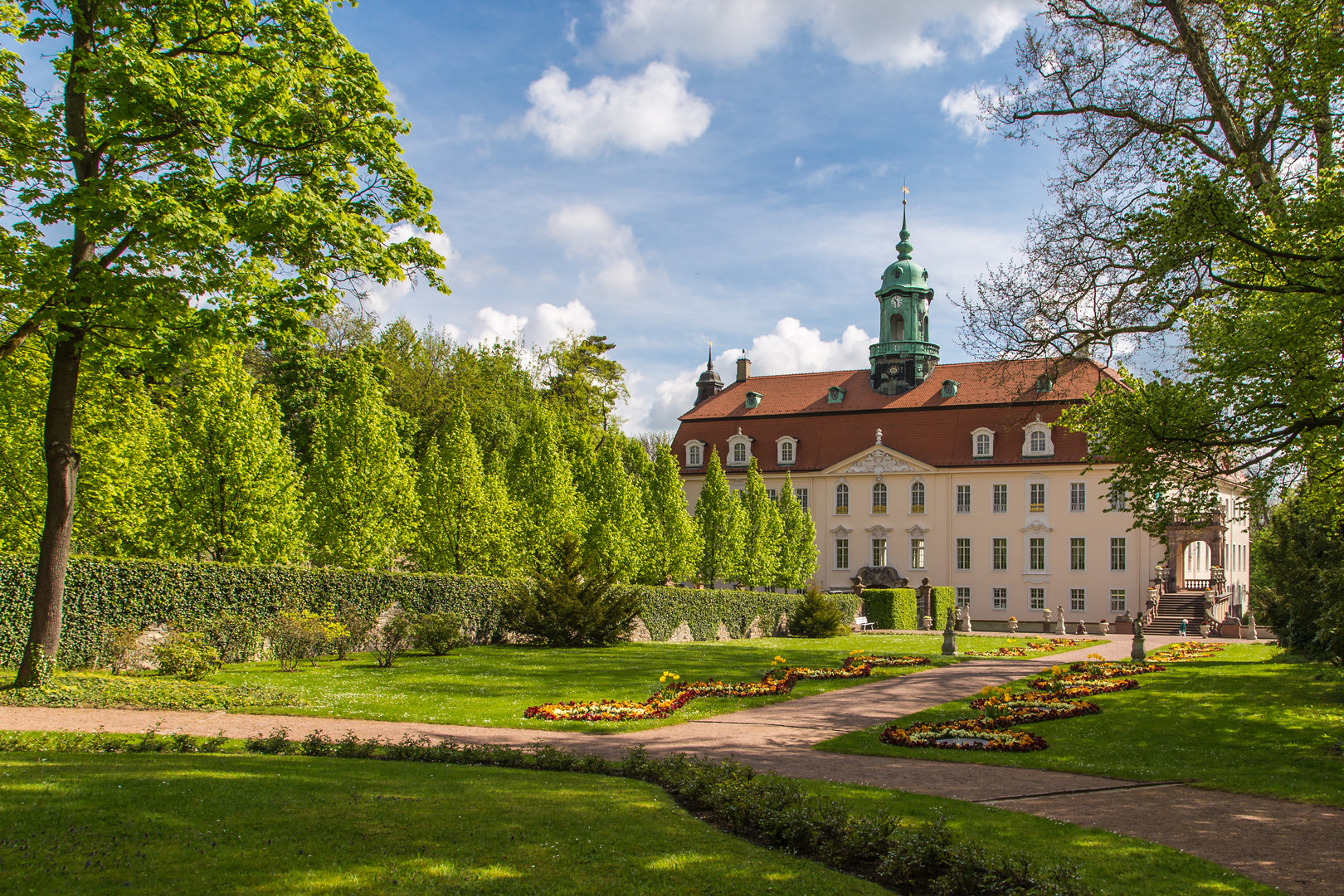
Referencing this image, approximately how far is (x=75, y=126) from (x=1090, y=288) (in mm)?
17475

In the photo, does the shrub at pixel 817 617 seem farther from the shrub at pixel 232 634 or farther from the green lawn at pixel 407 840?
the green lawn at pixel 407 840

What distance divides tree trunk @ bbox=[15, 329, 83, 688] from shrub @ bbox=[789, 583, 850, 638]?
2921 centimetres

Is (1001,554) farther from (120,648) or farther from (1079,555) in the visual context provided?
(120,648)

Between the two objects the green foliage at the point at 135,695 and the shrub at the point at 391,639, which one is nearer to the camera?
the green foliage at the point at 135,695

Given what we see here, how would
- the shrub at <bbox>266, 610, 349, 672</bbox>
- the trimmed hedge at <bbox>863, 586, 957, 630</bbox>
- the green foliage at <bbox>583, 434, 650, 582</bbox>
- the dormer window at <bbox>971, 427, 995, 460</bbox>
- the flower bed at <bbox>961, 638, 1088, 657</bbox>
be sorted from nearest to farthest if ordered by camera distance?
the shrub at <bbox>266, 610, 349, 672</bbox> → the flower bed at <bbox>961, 638, 1088, 657</bbox> → the green foliage at <bbox>583, 434, 650, 582</bbox> → the trimmed hedge at <bbox>863, 586, 957, 630</bbox> → the dormer window at <bbox>971, 427, 995, 460</bbox>

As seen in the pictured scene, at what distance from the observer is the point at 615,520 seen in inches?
1433

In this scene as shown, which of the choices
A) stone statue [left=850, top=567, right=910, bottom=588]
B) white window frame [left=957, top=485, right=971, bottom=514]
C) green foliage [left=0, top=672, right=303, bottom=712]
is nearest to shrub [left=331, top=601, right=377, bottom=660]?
green foliage [left=0, top=672, right=303, bottom=712]

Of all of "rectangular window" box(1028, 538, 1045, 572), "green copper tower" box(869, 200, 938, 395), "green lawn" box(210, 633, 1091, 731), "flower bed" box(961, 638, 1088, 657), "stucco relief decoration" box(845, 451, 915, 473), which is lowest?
"flower bed" box(961, 638, 1088, 657)

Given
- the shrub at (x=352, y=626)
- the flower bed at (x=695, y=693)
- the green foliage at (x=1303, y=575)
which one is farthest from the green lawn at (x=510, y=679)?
the green foliage at (x=1303, y=575)

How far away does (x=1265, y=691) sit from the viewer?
17453mm

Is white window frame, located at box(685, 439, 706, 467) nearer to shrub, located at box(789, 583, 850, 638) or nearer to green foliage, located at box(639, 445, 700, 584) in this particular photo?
green foliage, located at box(639, 445, 700, 584)

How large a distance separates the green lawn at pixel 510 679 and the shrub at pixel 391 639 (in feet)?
1.11

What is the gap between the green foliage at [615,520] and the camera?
35.0 meters

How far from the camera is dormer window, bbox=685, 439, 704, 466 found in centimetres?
5947
